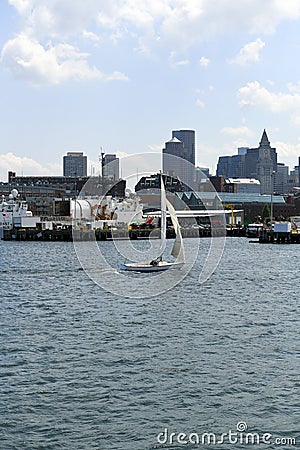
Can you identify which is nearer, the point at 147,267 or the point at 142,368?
the point at 142,368

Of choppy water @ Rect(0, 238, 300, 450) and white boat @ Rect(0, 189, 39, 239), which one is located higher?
white boat @ Rect(0, 189, 39, 239)

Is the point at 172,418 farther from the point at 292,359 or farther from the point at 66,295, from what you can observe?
the point at 66,295

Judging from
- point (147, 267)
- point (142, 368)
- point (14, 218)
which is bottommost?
point (142, 368)

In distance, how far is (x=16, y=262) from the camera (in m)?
68.6

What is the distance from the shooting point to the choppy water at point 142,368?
18203 mm

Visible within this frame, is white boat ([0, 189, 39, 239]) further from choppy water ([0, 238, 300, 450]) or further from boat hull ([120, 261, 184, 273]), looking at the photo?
choppy water ([0, 238, 300, 450])

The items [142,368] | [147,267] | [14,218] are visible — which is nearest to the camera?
[142,368]

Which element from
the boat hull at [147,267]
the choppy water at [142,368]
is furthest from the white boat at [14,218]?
the choppy water at [142,368]

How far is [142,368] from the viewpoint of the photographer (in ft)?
76.8

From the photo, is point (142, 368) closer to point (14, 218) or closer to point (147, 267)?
point (147, 267)

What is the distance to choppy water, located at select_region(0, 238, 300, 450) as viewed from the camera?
1820 centimetres

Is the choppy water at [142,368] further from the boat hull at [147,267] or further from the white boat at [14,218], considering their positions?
the white boat at [14,218]

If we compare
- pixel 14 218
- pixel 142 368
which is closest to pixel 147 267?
pixel 142 368

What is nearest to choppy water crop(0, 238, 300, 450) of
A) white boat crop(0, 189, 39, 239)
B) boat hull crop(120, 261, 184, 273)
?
boat hull crop(120, 261, 184, 273)
